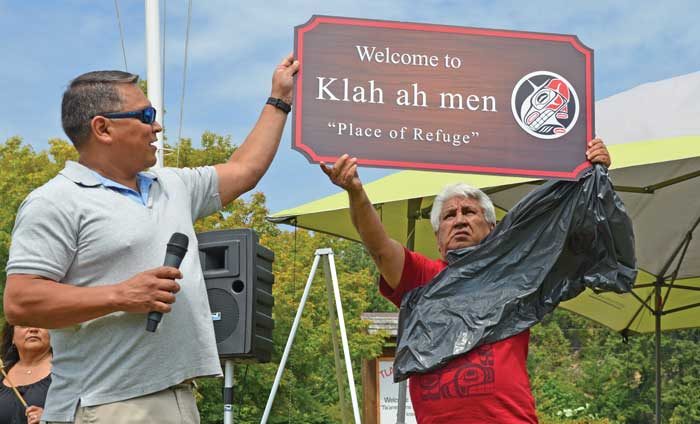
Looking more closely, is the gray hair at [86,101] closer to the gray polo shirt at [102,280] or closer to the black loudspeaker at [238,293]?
the gray polo shirt at [102,280]

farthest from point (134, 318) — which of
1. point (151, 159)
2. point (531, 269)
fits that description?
point (531, 269)

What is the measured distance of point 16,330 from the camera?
4.67 m

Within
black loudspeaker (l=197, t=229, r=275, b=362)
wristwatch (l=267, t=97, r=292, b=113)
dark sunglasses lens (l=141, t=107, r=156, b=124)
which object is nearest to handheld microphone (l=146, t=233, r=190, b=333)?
dark sunglasses lens (l=141, t=107, r=156, b=124)

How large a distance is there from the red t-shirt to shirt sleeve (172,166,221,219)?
947 mm

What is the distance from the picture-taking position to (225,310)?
490cm

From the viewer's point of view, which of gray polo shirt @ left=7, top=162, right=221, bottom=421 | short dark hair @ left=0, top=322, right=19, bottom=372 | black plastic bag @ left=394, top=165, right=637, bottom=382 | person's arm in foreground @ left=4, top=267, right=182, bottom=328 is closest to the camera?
person's arm in foreground @ left=4, top=267, right=182, bottom=328

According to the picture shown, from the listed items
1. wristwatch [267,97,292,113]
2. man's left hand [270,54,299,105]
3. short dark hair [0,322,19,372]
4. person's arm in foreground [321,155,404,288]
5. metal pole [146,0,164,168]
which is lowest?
short dark hair [0,322,19,372]

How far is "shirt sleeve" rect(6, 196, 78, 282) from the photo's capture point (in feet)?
7.47

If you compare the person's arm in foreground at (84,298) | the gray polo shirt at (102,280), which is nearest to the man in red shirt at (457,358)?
the gray polo shirt at (102,280)

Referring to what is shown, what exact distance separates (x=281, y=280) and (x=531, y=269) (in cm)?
1432

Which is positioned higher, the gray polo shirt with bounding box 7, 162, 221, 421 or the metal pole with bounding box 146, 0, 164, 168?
the metal pole with bounding box 146, 0, 164, 168

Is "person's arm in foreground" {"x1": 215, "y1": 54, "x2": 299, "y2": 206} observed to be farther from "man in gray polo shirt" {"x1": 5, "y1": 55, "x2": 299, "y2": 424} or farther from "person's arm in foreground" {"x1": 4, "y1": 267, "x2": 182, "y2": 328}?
"person's arm in foreground" {"x1": 4, "y1": 267, "x2": 182, "y2": 328}

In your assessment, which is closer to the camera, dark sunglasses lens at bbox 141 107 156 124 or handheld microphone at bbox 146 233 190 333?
handheld microphone at bbox 146 233 190 333

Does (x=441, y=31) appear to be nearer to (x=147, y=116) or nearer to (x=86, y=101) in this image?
(x=147, y=116)
